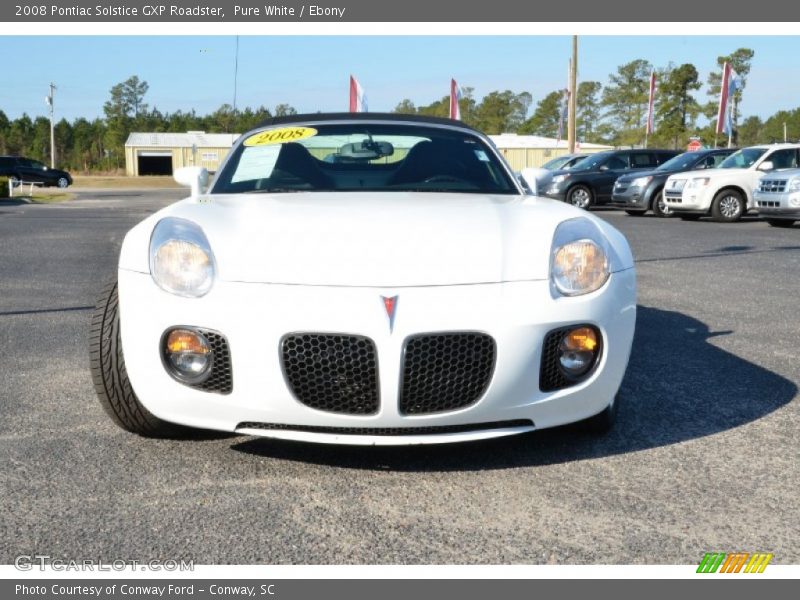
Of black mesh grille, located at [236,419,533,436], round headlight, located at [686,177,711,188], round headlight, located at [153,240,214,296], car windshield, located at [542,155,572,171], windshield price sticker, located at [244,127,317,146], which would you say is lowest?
black mesh grille, located at [236,419,533,436]

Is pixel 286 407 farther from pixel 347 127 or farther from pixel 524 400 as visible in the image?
pixel 347 127

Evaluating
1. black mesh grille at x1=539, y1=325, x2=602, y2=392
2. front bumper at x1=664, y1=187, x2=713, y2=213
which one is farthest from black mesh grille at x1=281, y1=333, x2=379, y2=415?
front bumper at x1=664, y1=187, x2=713, y2=213

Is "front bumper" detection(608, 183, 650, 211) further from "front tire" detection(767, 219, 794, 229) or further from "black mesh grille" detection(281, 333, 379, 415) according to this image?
"black mesh grille" detection(281, 333, 379, 415)

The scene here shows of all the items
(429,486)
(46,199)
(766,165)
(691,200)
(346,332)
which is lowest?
(429,486)

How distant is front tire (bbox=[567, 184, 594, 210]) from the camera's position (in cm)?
2169

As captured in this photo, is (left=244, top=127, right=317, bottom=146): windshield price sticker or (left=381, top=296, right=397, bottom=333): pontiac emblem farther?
(left=244, top=127, right=317, bottom=146): windshield price sticker

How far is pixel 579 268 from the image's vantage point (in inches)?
125

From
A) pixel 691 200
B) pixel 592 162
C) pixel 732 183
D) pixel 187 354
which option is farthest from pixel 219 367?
pixel 592 162

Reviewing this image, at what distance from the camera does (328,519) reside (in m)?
2.69

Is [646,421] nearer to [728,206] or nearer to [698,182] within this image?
[698,182]

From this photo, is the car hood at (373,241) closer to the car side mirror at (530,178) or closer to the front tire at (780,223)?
the car side mirror at (530,178)

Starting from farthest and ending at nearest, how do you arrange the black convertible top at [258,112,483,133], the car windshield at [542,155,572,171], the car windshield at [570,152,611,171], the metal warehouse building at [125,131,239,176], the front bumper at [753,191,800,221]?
the metal warehouse building at [125,131,239,176] → the car windshield at [542,155,572,171] → the car windshield at [570,152,611,171] → the front bumper at [753,191,800,221] → the black convertible top at [258,112,483,133]

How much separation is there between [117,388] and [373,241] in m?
1.09

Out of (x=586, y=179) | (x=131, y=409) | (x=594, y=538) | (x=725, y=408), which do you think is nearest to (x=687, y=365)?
(x=725, y=408)
